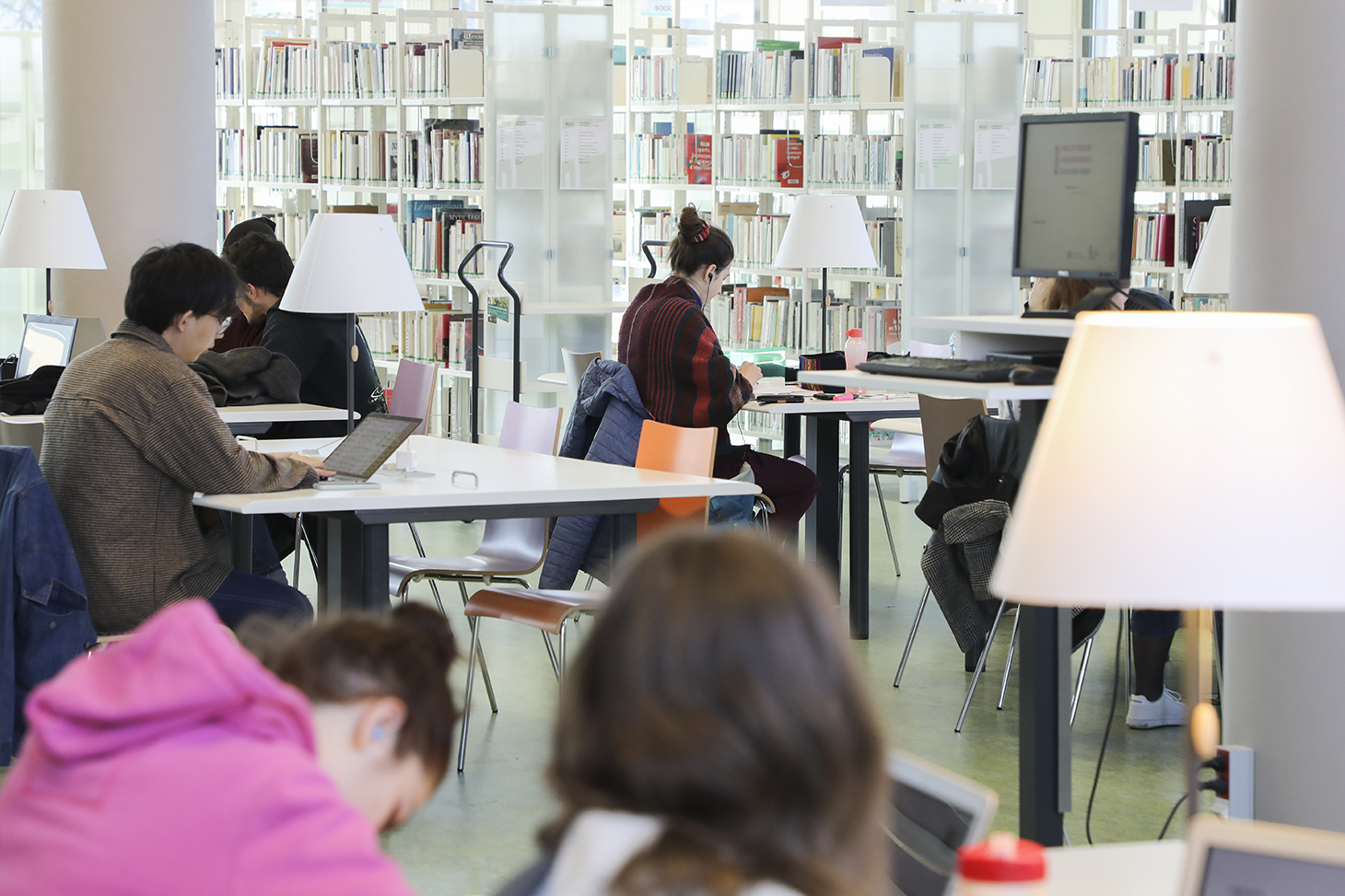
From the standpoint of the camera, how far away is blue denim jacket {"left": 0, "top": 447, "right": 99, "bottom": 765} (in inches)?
119

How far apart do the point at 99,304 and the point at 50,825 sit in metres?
6.02

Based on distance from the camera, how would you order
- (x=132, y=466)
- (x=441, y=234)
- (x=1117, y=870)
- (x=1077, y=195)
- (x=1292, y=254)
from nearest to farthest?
(x=1117, y=870) < (x=1292, y=254) < (x=1077, y=195) < (x=132, y=466) < (x=441, y=234)

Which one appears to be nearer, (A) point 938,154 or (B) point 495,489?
(B) point 495,489

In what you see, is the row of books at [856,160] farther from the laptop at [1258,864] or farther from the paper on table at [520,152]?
the laptop at [1258,864]

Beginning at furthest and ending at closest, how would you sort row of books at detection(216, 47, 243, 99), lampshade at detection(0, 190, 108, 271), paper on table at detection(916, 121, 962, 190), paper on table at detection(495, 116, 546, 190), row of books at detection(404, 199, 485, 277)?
row of books at detection(216, 47, 243, 99) < row of books at detection(404, 199, 485, 277) < paper on table at detection(916, 121, 962, 190) < paper on table at detection(495, 116, 546, 190) < lampshade at detection(0, 190, 108, 271)

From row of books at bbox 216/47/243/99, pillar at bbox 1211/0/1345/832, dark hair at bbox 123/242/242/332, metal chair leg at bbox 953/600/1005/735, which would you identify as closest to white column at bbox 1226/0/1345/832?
pillar at bbox 1211/0/1345/832

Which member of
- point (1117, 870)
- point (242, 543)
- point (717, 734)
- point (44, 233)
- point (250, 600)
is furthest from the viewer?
point (44, 233)

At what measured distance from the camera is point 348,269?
4133 millimetres

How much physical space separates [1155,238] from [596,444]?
169 inches

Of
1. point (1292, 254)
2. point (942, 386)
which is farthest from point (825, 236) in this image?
point (1292, 254)

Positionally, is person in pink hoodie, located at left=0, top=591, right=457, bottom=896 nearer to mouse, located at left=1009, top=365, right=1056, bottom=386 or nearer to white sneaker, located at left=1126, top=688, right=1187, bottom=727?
mouse, located at left=1009, top=365, right=1056, bottom=386

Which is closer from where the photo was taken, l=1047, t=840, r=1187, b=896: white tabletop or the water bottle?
the water bottle

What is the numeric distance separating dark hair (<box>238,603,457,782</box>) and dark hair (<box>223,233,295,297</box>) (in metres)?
3.93

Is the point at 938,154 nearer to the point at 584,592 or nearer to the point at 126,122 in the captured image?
the point at 126,122
